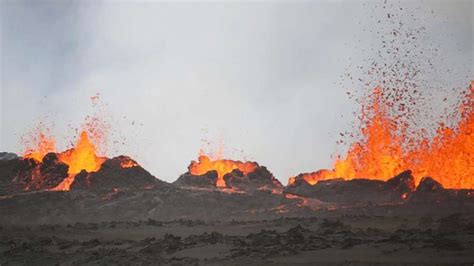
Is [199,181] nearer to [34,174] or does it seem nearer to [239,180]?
[239,180]

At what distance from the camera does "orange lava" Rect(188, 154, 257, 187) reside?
71.1 metres

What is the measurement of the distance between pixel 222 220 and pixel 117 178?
20436mm

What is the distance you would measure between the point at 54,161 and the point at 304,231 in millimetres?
42813

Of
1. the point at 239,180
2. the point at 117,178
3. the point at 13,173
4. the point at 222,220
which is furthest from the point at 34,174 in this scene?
the point at 222,220

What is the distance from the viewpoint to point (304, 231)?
25359 millimetres

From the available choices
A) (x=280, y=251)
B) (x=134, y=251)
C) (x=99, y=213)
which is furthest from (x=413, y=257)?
(x=99, y=213)

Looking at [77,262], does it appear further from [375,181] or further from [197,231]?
[375,181]

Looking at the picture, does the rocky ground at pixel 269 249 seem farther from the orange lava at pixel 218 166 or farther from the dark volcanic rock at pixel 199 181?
the orange lava at pixel 218 166

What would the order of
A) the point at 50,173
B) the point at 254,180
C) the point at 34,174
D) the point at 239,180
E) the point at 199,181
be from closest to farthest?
the point at 34,174 → the point at 50,173 → the point at 199,181 → the point at 239,180 → the point at 254,180

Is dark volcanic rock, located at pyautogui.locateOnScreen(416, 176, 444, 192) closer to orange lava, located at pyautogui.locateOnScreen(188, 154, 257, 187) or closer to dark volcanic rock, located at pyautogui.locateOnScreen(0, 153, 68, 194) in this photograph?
orange lava, located at pyautogui.locateOnScreen(188, 154, 257, 187)

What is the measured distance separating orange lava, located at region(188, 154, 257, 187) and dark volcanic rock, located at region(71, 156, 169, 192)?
14.0 metres

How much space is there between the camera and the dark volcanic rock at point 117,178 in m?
55.7

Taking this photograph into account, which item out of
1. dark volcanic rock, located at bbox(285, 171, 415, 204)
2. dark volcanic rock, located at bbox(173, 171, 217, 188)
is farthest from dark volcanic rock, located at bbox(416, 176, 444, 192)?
dark volcanic rock, located at bbox(173, 171, 217, 188)

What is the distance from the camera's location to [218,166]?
74.1m
